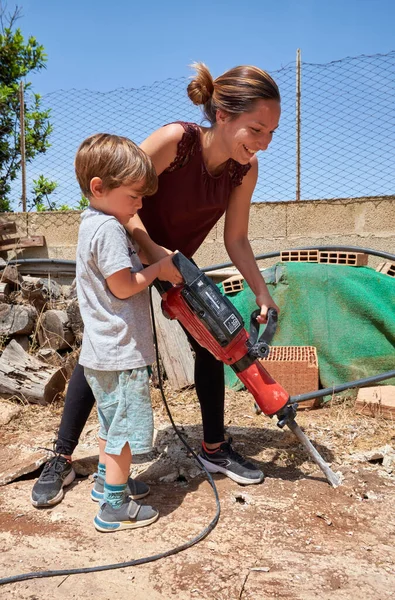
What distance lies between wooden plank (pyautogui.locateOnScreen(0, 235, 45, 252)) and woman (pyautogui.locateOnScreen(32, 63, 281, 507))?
3271mm

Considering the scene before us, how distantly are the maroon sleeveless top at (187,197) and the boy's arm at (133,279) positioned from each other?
0.33m

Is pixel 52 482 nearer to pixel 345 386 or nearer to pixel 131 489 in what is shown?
pixel 131 489

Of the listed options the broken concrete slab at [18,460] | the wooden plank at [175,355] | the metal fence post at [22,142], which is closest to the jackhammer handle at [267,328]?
the broken concrete slab at [18,460]

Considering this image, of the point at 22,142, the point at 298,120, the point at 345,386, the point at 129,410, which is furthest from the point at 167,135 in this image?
the point at 22,142

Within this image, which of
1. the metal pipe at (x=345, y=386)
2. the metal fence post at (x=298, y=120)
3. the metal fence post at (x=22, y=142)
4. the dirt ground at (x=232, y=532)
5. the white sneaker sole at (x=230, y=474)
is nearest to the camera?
the dirt ground at (x=232, y=532)

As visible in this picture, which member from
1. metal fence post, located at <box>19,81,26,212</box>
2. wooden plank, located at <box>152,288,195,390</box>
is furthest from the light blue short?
metal fence post, located at <box>19,81,26,212</box>

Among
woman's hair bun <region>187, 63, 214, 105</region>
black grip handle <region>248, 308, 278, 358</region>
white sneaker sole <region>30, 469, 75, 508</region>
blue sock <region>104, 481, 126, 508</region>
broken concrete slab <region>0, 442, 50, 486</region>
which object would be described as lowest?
broken concrete slab <region>0, 442, 50, 486</region>

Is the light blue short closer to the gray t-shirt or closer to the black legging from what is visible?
the gray t-shirt

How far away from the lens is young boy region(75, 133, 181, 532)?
1.80 m

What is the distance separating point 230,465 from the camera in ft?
7.77

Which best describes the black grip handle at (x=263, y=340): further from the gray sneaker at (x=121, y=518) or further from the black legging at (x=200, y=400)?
the gray sneaker at (x=121, y=518)

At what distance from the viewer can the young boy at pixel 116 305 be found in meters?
1.80

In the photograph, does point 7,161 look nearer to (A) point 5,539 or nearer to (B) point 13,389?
(B) point 13,389

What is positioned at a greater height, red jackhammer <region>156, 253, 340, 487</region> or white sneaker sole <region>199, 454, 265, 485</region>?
red jackhammer <region>156, 253, 340, 487</region>
